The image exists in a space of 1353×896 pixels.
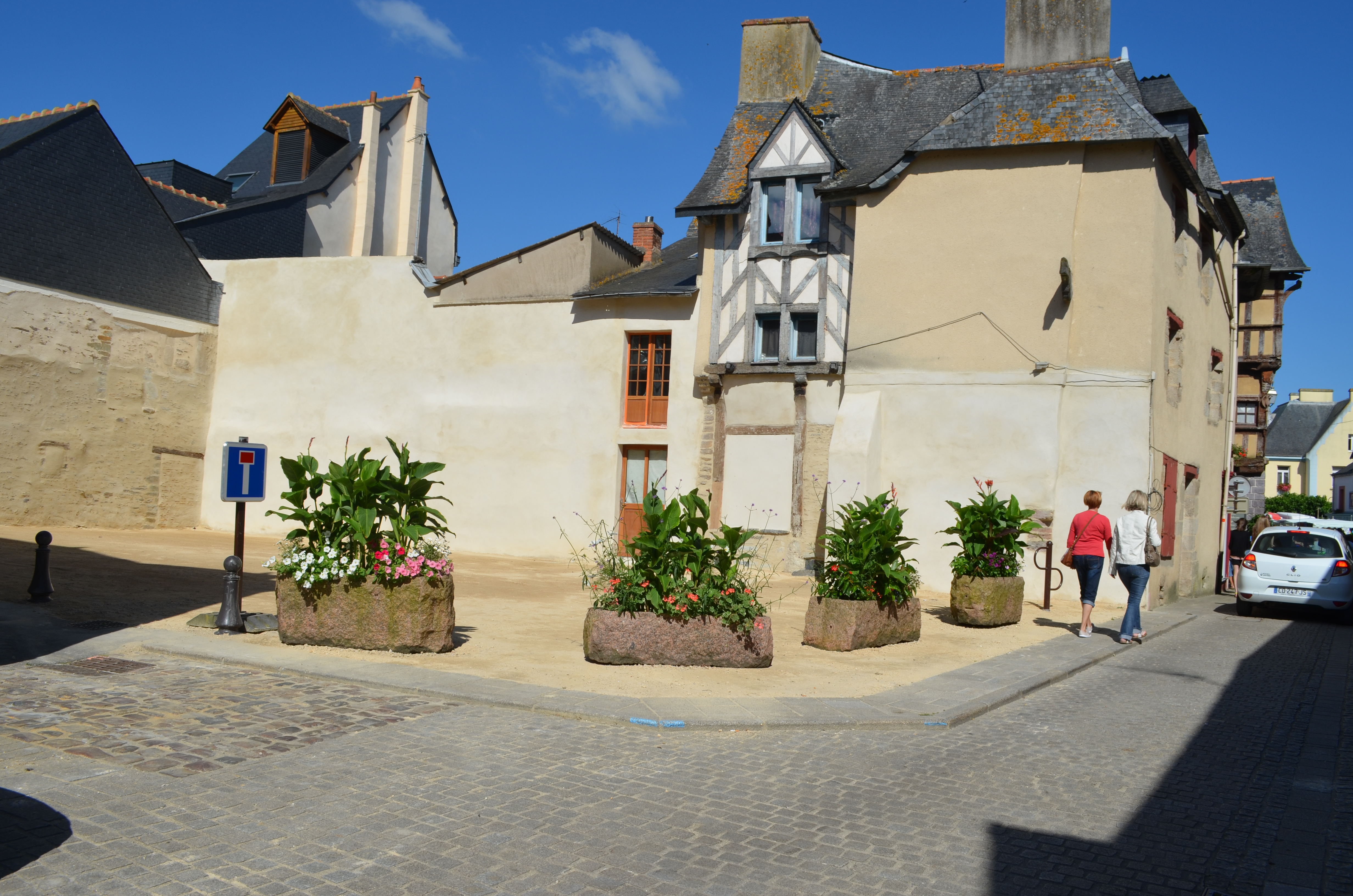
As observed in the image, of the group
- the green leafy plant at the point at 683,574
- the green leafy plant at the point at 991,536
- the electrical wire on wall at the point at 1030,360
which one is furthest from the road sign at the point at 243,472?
the electrical wire on wall at the point at 1030,360

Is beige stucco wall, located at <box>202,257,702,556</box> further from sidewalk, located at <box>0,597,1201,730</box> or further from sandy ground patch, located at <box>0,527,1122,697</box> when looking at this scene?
sidewalk, located at <box>0,597,1201,730</box>

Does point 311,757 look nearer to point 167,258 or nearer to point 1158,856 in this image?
point 1158,856

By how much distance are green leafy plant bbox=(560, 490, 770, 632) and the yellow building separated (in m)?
57.1

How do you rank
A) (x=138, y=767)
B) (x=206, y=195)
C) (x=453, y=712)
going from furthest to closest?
(x=206, y=195), (x=453, y=712), (x=138, y=767)

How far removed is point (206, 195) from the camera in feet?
87.8

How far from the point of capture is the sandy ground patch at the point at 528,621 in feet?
22.6

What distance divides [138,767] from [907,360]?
1258 cm

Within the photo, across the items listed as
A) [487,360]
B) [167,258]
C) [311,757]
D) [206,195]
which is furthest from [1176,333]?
[206,195]

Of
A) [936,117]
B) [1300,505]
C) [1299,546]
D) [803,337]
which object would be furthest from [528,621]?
[1300,505]

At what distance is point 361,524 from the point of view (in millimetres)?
7141

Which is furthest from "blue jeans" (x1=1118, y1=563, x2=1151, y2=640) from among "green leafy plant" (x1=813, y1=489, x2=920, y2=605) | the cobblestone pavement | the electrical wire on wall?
the electrical wire on wall

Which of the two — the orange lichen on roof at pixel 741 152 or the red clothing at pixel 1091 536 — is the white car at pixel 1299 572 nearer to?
the red clothing at pixel 1091 536

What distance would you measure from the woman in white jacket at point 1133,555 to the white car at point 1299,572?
190 inches

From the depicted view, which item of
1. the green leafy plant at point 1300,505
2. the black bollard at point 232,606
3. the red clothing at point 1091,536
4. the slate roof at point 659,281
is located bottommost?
the black bollard at point 232,606
